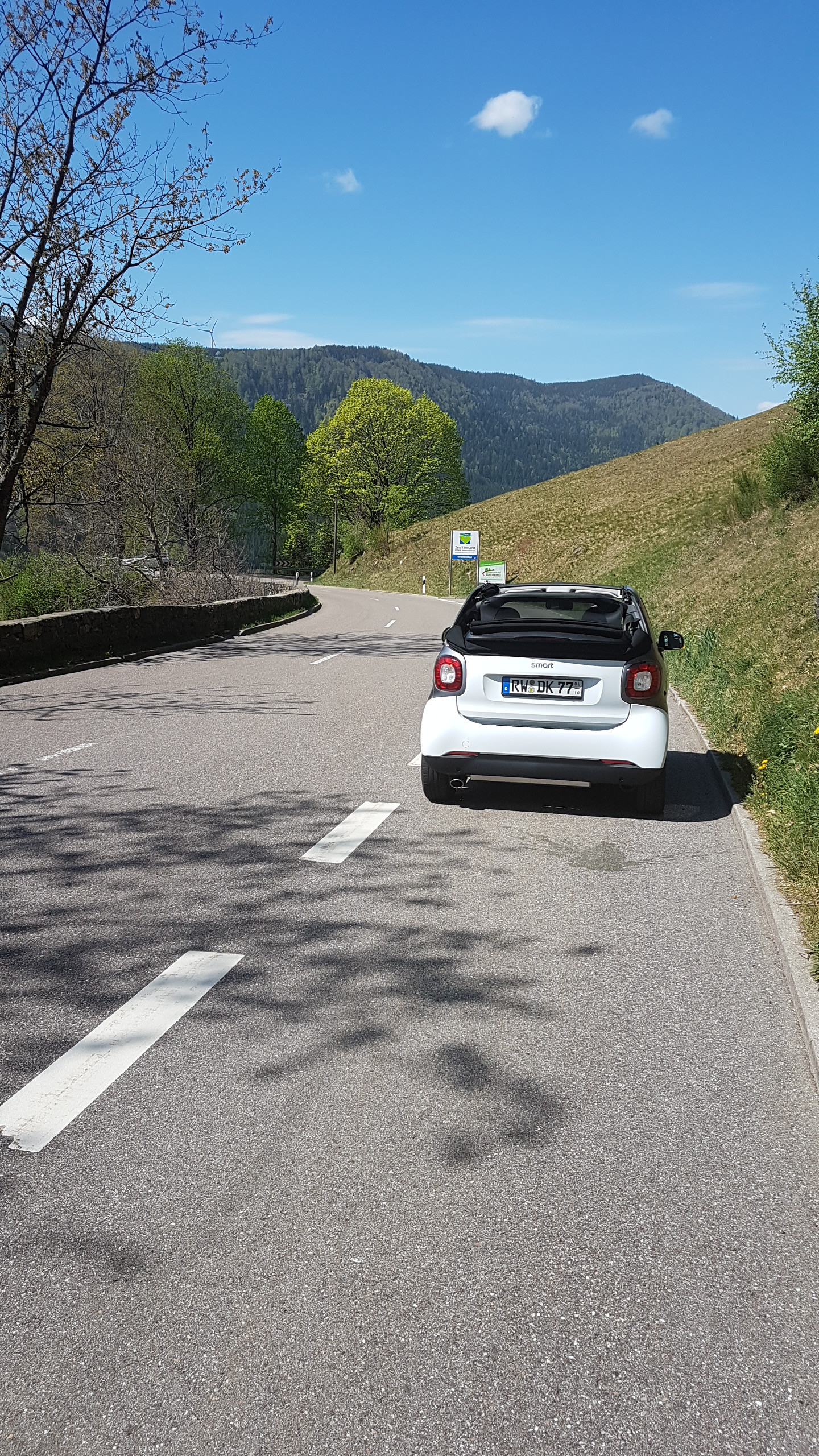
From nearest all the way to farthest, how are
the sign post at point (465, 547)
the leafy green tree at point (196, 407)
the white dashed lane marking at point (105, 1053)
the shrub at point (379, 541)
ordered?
the white dashed lane marking at point (105, 1053), the leafy green tree at point (196, 407), the sign post at point (465, 547), the shrub at point (379, 541)

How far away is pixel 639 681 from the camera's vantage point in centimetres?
731

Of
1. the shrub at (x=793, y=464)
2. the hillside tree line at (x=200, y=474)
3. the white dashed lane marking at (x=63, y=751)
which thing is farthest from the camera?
the shrub at (x=793, y=464)

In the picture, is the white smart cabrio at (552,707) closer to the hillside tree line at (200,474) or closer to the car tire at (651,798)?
the car tire at (651,798)

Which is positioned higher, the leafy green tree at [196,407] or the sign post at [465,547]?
the leafy green tree at [196,407]

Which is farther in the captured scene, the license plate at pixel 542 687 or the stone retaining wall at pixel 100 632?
the stone retaining wall at pixel 100 632

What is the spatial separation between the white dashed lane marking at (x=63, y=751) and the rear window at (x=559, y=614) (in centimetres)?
404

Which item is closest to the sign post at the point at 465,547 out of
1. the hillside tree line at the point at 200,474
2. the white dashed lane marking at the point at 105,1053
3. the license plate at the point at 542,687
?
the hillside tree line at the point at 200,474

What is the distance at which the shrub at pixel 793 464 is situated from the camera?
26.7 meters

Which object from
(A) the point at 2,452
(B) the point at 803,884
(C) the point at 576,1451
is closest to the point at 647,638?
(B) the point at 803,884

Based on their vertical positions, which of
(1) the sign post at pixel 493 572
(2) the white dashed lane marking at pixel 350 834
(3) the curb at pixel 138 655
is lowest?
(2) the white dashed lane marking at pixel 350 834

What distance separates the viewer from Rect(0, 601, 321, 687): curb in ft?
50.5

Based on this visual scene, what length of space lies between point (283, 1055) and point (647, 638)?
467 cm

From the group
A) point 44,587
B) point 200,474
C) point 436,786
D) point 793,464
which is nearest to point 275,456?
point 200,474

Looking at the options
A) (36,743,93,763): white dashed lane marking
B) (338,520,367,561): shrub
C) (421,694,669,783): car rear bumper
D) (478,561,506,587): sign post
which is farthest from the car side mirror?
(338,520,367,561): shrub
